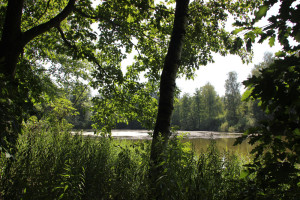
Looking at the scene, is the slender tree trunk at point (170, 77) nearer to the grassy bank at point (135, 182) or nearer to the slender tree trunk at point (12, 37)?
the grassy bank at point (135, 182)

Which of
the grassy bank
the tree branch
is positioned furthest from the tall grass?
the tree branch

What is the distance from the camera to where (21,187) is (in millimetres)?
2604

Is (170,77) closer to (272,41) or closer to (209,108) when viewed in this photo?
(272,41)

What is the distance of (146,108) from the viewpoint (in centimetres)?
538

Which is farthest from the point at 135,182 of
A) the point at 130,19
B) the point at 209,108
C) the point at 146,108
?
the point at 209,108

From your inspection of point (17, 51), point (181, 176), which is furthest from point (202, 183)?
point (17, 51)

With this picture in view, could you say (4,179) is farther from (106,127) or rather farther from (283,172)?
(283,172)

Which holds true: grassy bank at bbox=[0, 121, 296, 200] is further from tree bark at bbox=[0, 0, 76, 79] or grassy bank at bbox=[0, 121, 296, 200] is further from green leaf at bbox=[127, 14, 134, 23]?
green leaf at bbox=[127, 14, 134, 23]

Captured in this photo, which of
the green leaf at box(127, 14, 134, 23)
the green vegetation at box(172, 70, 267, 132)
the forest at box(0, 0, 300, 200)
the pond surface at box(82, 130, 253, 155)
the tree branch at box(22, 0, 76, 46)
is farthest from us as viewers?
the green vegetation at box(172, 70, 267, 132)

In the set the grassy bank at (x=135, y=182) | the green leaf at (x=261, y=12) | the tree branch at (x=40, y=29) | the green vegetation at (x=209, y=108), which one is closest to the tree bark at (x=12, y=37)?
the tree branch at (x=40, y=29)

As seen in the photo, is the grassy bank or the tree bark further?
the tree bark

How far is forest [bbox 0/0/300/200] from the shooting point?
1.33 m

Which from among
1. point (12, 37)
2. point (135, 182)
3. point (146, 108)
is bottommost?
point (135, 182)

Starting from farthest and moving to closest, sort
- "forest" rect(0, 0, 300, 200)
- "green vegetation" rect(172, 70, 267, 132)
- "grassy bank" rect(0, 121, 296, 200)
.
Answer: "green vegetation" rect(172, 70, 267, 132)
"grassy bank" rect(0, 121, 296, 200)
"forest" rect(0, 0, 300, 200)
